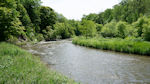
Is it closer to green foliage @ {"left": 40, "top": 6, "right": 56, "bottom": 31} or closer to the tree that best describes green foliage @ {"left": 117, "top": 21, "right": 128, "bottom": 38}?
the tree

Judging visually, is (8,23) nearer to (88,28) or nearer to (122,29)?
(88,28)

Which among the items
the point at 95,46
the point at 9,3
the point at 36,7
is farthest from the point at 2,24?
the point at 36,7

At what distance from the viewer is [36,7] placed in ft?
151

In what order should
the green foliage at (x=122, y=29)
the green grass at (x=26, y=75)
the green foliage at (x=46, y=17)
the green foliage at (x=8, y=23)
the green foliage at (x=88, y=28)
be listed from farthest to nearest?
the green foliage at (x=46, y=17) < the green foliage at (x=88, y=28) < the green foliage at (x=122, y=29) < the green foliage at (x=8, y=23) < the green grass at (x=26, y=75)

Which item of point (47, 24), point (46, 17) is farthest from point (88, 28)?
point (46, 17)

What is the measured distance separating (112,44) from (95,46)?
3.58m

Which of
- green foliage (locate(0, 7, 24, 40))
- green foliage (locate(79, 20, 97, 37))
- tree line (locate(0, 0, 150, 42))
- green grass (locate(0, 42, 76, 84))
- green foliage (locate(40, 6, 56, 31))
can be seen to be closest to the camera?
green grass (locate(0, 42, 76, 84))

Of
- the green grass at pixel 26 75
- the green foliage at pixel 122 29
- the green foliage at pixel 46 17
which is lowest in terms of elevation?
the green grass at pixel 26 75

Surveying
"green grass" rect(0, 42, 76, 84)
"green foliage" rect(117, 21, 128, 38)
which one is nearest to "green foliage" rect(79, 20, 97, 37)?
"green foliage" rect(117, 21, 128, 38)

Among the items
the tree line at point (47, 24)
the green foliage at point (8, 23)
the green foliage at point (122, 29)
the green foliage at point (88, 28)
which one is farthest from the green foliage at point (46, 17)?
the green foliage at point (8, 23)

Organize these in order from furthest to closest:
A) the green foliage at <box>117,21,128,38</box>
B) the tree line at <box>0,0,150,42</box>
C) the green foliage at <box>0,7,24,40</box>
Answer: the green foliage at <box>117,21,128,38</box> < the tree line at <box>0,0,150,42</box> < the green foliage at <box>0,7,24,40</box>

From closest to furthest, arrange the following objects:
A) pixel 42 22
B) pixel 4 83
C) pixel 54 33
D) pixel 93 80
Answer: pixel 4 83, pixel 93 80, pixel 54 33, pixel 42 22

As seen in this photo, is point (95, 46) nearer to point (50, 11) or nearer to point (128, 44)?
point (128, 44)

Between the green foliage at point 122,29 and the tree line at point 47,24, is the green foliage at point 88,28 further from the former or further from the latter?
the green foliage at point 122,29
